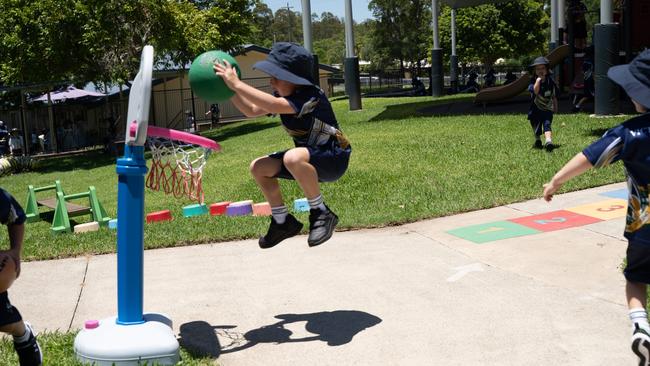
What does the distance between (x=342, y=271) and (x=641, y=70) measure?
337cm

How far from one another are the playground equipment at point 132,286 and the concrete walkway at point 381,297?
0.51 meters

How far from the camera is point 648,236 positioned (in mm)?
3859

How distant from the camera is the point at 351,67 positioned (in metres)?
24.8

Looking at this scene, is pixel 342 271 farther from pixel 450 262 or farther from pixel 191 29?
pixel 191 29

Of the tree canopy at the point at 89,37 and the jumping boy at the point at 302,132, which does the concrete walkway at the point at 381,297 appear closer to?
the jumping boy at the point at 302,132

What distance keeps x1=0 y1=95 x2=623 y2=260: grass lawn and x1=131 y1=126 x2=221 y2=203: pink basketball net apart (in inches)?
68.8

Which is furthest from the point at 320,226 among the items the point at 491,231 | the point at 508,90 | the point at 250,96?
the point at 508,90

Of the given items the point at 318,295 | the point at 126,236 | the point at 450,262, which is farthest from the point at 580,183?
the point at 126,236

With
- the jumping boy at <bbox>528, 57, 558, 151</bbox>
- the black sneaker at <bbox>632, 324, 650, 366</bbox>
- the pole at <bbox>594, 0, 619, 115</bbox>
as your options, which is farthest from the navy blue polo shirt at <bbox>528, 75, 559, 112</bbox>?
the black sneaker at <bbox>632, 324, 650, 366</bbox>

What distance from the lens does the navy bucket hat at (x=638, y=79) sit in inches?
150

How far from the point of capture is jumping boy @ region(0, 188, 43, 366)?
3.93m

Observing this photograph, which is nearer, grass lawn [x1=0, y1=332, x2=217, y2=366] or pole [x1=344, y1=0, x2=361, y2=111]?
grass lawn [x1=0, y1=332, x2=217, y2=366]

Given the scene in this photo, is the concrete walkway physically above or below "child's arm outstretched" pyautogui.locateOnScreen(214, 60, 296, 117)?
below

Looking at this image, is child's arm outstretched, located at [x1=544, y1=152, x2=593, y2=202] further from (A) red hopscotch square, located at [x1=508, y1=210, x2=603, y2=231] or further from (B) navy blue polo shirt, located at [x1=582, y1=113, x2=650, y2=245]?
(A) red hopscotch square, located at [x1=508, y1=210, x2=603, y2=231]
